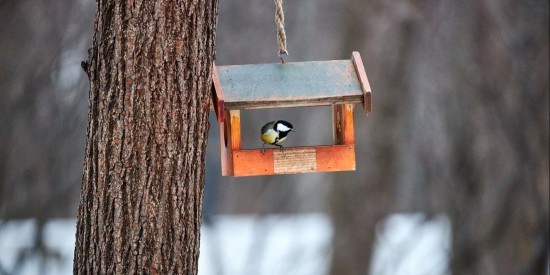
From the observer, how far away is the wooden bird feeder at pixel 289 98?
3.12m

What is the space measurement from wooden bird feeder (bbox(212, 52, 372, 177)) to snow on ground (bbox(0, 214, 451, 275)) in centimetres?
298

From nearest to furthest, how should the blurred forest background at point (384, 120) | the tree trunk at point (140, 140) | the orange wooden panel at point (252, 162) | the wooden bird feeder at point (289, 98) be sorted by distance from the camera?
the tree trunk at point (140, 140) → the wooden bird feeder at point (289, 98) → the orange wooden panel at point (252, 162) → the blurred forest background at point (384, 120)

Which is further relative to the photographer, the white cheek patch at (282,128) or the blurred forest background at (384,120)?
the blurred forest background at (384,120)

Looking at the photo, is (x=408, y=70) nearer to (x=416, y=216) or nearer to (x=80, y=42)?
(x=416, y=216)

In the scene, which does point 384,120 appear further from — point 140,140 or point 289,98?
point 140,140

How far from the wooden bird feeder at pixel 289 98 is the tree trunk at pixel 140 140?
31 cm

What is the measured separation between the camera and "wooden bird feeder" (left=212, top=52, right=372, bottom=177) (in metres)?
3.12

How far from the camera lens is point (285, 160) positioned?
3.26 m

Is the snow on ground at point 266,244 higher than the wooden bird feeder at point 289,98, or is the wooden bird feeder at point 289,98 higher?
the wooden bird feeder at point 289,98

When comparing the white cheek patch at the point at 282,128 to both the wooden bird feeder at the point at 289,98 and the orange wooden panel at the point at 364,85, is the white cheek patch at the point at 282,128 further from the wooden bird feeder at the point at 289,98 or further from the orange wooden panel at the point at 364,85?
the orange wooden panel at the point at 364,85

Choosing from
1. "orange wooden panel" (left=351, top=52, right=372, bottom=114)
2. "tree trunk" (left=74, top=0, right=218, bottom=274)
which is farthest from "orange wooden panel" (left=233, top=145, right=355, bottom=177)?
"tree trunk" (left=74, top=0, right=218, bottom=274)

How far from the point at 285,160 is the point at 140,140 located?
2.37 ft

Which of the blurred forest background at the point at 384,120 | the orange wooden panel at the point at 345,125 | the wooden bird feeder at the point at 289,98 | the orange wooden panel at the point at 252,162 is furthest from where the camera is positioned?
the blurred forest background at the point at 384,120

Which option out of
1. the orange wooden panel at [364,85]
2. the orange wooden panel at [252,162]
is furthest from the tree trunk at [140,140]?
the orange wooden panel at [364,85]
